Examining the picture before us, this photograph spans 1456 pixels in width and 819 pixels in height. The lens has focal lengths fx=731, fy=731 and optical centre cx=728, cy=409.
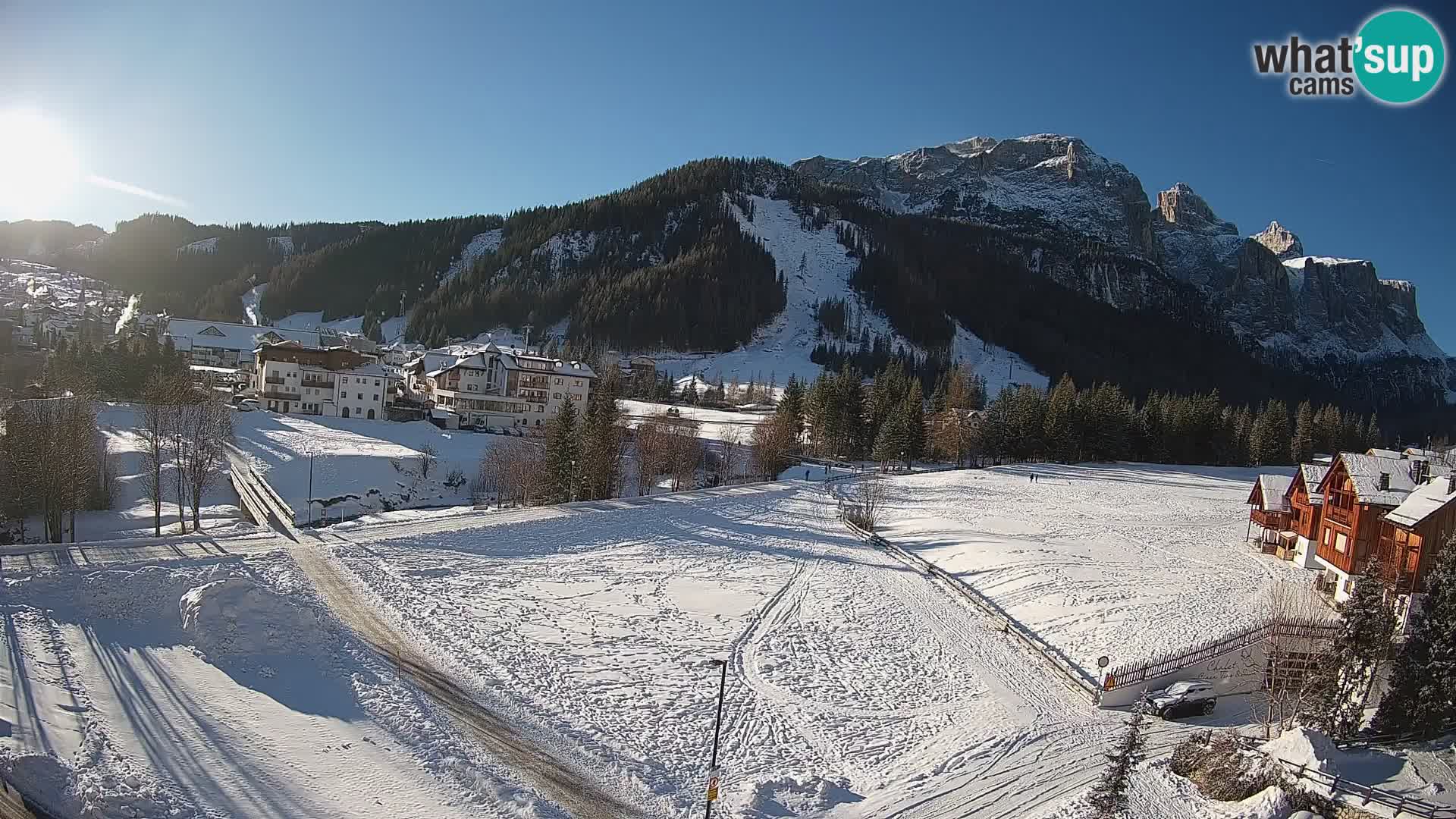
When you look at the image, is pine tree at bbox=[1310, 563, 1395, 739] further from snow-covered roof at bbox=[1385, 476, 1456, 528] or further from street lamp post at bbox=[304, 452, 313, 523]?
street lamp post at bbox=[304, 452, 313, 523]

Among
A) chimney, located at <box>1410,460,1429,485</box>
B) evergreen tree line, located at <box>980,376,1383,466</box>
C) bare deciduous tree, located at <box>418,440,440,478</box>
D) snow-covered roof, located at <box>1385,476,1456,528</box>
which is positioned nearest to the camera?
snow-covered roof, located at <box>1385,476,1456,528</box>

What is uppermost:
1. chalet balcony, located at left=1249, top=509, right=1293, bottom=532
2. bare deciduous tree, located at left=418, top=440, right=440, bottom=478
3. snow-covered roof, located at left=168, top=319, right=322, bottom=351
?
snow-covered roof, located at left=168, top=319, right=322, bottom=351

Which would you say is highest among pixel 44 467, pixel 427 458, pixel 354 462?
pixel 44 467

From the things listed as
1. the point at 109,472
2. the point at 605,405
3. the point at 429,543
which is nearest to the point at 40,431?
the point at 109,472

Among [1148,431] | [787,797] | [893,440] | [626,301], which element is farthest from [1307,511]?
[626,301]

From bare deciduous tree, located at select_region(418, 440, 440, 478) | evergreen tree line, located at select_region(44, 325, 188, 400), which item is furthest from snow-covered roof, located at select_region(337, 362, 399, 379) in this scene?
bare deciduous tree, located at select_region(418, 440, 440, 478)

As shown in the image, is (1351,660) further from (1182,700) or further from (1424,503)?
(1424,503)
